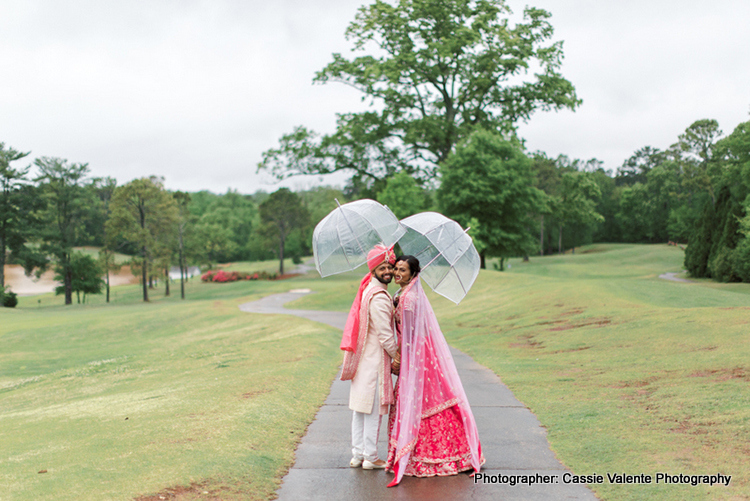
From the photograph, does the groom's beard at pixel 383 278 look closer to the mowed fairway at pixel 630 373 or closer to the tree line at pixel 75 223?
the mowed fairway at pixel 630 373

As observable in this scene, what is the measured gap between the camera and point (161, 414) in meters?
7.60

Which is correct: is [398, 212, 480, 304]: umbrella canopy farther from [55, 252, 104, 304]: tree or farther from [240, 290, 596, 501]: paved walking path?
[55, 252, 104, 304]: tree

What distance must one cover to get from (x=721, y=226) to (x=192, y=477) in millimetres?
34211

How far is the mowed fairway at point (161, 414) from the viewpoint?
5113 millimetres

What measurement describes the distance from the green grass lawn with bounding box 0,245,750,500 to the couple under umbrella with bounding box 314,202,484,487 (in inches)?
43.5

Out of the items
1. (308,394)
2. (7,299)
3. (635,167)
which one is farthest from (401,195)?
(635,167)

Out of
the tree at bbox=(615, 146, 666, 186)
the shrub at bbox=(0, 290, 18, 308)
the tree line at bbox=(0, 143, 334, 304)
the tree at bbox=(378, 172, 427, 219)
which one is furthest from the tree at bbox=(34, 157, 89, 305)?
the tree at bbox=(615, 146, 666, 186)

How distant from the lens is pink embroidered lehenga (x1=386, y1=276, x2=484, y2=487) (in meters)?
5.47

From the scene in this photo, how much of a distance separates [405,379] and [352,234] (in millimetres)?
1614

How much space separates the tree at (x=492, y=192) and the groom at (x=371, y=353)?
30861 millimetres

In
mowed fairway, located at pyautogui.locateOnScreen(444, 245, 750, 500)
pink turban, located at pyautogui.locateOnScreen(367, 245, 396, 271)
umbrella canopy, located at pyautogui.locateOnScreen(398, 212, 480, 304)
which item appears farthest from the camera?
umbrella canopy, located at pyautogui.locateOnScreen(398, 212, 480, 304)

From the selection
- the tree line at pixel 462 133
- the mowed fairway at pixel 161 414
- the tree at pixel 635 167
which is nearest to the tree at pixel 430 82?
the tree line at pixel 462 133

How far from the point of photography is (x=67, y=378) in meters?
14.2

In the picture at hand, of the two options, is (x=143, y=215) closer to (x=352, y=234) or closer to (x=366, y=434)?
(x=352, y=234)
